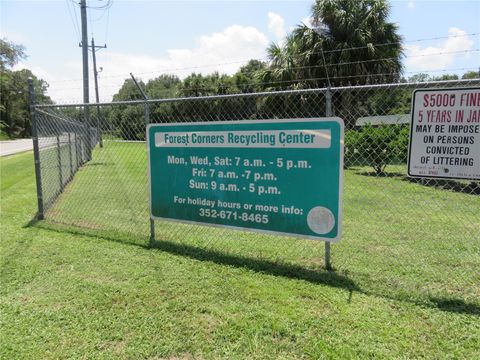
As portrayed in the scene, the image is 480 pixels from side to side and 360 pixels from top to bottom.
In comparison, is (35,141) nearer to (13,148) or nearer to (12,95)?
(13,148)

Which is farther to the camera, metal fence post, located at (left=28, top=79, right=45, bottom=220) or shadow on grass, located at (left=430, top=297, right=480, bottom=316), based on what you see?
metal fence post, located at (left=28, top=79, right=45, bottom=220)

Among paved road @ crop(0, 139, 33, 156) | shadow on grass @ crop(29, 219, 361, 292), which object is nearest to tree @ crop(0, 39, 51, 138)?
paved road @ crop(0, 139, 33, 156)

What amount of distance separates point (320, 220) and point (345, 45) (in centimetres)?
1533

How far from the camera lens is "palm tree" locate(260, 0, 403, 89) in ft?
56.4

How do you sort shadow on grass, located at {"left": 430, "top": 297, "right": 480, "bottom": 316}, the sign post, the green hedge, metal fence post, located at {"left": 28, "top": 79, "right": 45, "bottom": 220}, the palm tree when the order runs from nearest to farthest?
1. shadow on grass, located at {"left": 430, "top": 297, "right": 480, "bottom": 316}
2. the sign post
3. metal fence post, located at {"left": 28, "top": 79, "right": 45, "bottom": 220}
4. the green hedge
5. the palm tree

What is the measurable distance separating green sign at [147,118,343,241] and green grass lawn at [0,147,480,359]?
0.50 m

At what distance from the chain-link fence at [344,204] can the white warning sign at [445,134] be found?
0.13 m

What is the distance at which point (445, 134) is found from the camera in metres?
3.37

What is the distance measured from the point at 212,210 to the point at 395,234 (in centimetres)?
262

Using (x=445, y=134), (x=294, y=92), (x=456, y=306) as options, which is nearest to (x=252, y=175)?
(x=294, y=92)

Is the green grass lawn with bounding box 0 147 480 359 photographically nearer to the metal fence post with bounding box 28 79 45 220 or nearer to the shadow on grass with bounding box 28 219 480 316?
the shadow on grass with bounding box 28 219 480 316

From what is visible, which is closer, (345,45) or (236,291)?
(236,291)

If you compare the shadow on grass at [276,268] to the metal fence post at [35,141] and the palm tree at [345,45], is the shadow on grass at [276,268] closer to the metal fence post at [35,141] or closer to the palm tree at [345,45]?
the metal fence post at [35,141]

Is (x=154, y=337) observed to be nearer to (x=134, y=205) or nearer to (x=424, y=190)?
(x=134, y=205)
